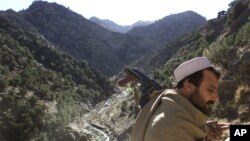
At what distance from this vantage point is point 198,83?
2.73m

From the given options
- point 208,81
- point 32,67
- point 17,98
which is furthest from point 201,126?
point 32,67

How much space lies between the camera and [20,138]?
39469 millimetres

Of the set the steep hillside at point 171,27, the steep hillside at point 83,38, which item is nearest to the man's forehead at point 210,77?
the steep hillside at point 83,38

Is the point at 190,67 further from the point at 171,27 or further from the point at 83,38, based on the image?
the point at 171,27

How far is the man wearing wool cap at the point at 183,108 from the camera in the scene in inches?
98.6

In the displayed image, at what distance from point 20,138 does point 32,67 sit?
25728 millimetres

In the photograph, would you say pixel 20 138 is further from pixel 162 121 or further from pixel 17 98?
pixel 162 121

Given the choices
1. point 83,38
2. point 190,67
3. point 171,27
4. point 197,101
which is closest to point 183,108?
point 197,101

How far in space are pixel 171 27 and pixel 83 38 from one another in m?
66.6

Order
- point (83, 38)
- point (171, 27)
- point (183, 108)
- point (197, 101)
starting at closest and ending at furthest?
1. point (183, 108)
2. point (197, 101)
3. point (83, 38)
4. point (171, 27)

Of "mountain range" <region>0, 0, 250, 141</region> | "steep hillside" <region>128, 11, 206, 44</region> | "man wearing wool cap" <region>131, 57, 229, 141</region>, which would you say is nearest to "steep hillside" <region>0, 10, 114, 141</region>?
"mountain range" <region>0, 0, 250, 141</region>

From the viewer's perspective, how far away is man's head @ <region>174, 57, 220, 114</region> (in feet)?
8.93

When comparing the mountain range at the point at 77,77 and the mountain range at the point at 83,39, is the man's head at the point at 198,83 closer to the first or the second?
the mountain range at the point at 77,77

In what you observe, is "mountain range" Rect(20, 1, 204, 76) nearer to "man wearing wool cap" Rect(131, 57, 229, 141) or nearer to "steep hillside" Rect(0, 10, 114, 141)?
"steep hillside" Rect(0, 10, 114, 141)
